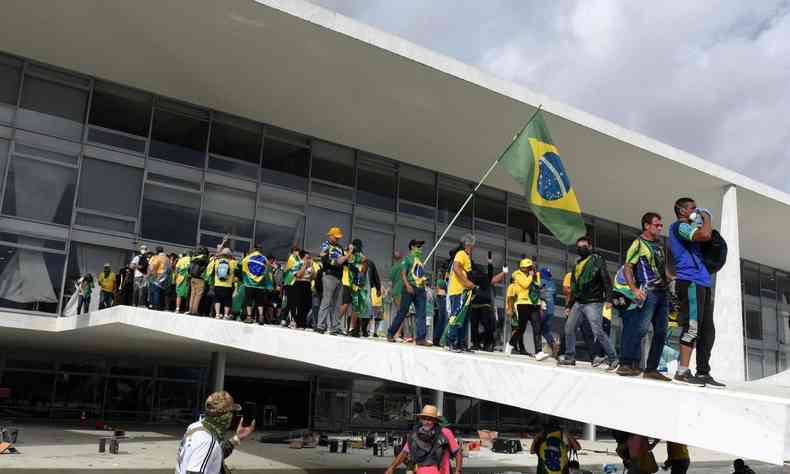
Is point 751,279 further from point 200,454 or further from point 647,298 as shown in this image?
point 200,454

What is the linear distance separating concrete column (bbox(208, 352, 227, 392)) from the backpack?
3.46m

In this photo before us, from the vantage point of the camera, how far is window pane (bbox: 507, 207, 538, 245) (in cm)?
2289

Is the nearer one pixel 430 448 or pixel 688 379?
pixel 688 379

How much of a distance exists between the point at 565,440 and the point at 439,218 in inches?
568

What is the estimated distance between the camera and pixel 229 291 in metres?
11.8

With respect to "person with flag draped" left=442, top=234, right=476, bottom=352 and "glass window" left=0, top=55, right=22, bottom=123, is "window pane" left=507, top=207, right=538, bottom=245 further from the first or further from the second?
"person with flag draped" left=442, top=234, right=476, bottom=352

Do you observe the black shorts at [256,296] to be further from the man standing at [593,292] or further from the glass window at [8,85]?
the glass window at [8,85]

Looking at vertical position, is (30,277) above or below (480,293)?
above

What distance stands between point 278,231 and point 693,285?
14.2 m

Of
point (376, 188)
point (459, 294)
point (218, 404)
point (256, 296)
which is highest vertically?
point (376, 188)

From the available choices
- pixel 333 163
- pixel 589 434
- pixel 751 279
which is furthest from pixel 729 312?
pixel 333 163

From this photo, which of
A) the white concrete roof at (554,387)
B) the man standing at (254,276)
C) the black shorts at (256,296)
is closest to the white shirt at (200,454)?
the white concrete roof at (554,387)

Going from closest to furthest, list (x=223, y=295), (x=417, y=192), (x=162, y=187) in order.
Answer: (x=223, y=295)
(x=162, y=187)
(x=417, y=192)

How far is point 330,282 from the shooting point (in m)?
9.47
